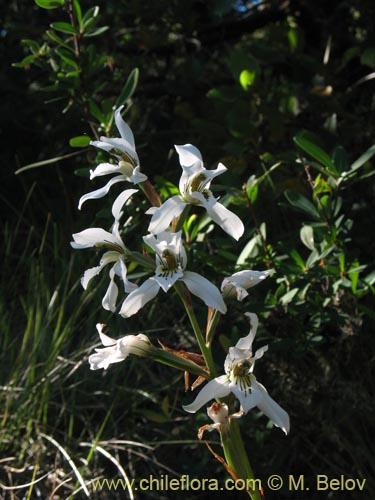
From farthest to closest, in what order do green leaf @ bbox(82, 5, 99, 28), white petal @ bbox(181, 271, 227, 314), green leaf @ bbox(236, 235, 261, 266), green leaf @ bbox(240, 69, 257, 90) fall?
green leaf @ bbox(240, 69, 257, 90) < green leaf @ bbox(82, 5, 99, 28) < green leaf @ bbox(236, 235, 261, 266) < white petal @ bbox(181, 271, 227, 314)

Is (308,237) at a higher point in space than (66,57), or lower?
lower

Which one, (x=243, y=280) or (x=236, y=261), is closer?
(x=243, y=280)

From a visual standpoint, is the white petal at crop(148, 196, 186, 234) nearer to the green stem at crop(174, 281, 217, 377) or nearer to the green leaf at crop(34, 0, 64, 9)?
the green stem at crop(174, 281, 217, 377)

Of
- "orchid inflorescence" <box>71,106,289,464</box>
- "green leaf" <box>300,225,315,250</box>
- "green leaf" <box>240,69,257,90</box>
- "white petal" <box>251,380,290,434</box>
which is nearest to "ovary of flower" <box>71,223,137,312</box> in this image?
"orchid inflorescence" <box>71,106,289,464</box>

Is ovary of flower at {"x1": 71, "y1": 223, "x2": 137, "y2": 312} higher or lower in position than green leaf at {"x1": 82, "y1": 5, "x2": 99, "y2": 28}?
lower

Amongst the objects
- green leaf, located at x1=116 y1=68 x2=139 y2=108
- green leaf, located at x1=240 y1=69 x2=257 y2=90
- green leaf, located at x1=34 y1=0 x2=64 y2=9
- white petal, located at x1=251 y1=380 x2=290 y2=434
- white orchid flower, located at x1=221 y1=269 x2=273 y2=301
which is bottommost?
white petal, located at x1=251 y1=380 x2=290 y2=434

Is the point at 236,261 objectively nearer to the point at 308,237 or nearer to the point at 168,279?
the point at 308,237

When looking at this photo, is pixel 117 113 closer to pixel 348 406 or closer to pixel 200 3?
pixel 348 406

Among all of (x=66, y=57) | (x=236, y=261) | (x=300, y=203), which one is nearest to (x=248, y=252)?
(x=236, y=261)
